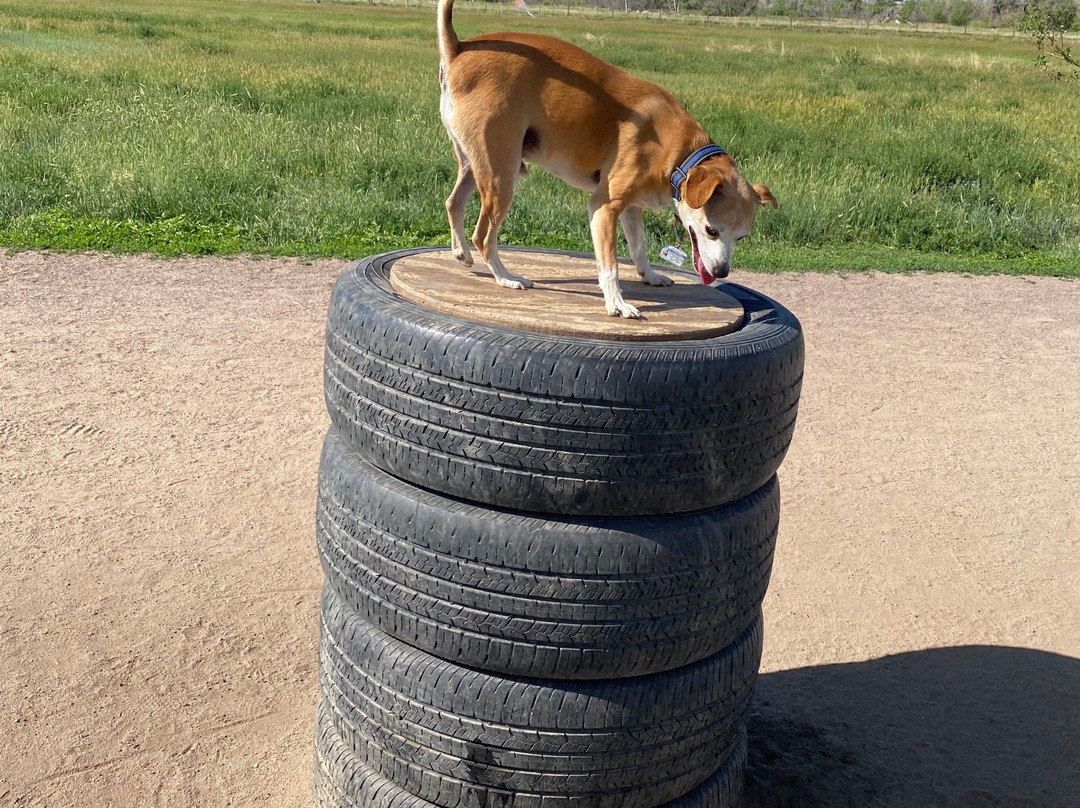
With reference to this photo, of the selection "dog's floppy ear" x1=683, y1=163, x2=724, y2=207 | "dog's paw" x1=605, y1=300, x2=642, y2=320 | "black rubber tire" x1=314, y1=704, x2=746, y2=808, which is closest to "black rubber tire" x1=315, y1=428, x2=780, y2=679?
"black rubber tire" x1=314, y1=704, x2=746, y2=808

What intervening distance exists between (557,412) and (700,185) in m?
1.07

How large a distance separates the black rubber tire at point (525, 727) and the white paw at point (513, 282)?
1.08 meters

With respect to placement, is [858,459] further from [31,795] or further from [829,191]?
[829,191]

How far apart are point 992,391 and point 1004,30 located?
110 meters

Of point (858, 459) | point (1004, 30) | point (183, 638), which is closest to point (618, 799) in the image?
point (183, 638)

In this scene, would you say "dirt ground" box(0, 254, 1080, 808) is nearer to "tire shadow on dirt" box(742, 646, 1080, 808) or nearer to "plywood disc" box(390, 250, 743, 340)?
"tire shadow on dirt" box(742, 646, 1080, 808)

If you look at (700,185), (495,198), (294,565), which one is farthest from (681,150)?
(294,565)

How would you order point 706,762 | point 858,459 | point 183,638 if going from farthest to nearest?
point 858,459, point 183,638, point 706,762

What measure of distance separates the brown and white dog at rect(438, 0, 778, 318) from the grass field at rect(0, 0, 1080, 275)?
273 inches

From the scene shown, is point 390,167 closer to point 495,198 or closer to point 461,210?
point 461,210

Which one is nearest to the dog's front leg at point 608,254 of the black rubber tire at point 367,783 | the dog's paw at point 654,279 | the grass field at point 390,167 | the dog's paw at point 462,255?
the dog's paw at point 654,279

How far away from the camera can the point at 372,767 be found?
2.74 metres

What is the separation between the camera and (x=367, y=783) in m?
2.74

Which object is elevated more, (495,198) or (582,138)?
(582,138)
